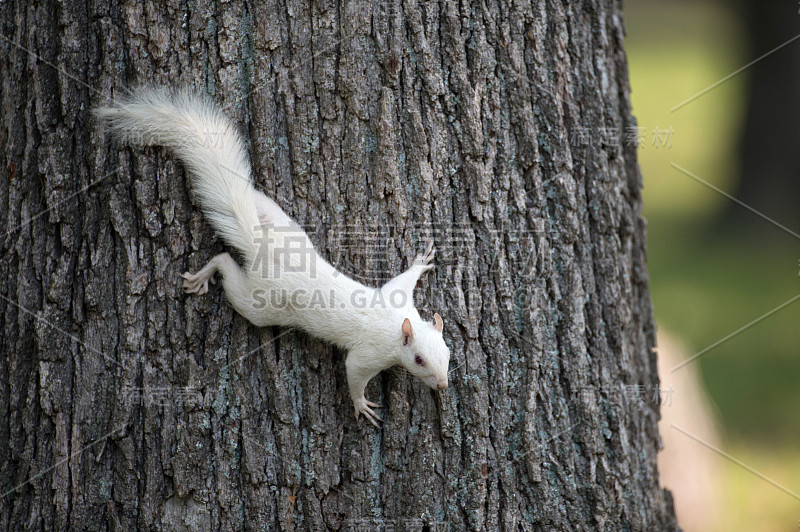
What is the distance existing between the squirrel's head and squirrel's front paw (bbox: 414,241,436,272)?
211 millimetres

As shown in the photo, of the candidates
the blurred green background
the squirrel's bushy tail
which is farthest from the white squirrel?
the blurred green background

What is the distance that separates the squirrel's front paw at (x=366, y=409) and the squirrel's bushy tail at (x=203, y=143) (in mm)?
629

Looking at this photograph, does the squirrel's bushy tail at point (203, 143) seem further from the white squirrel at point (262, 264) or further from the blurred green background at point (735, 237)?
the blurred green background at point (735, 237)

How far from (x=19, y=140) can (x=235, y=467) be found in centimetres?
142

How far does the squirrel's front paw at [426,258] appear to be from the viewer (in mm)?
2348

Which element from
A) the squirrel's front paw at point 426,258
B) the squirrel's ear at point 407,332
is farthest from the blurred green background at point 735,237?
the squirrel's ear at point 407,332

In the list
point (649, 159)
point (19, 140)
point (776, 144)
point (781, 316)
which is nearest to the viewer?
point (19, 140)

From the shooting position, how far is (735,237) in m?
8.19

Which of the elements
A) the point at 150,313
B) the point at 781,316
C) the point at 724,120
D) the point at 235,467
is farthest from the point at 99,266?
the point at 724,120

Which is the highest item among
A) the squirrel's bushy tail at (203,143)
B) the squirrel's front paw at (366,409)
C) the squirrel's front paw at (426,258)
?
the squirrel's bushy tail at (203,143)

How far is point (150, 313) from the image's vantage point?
2.28 metres

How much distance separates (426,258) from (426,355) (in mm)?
350

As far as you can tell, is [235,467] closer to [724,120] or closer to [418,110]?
[418,110]

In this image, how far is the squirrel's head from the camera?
7.32ft
